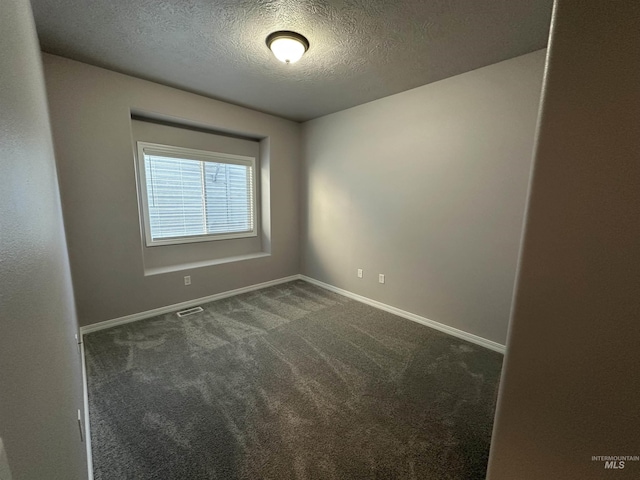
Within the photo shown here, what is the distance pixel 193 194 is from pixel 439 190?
318 centimetres

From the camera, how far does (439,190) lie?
2.76 metres

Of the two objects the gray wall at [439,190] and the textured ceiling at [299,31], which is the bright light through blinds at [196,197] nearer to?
the textured ceiling at [299,31]

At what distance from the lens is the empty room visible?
0.60 metres

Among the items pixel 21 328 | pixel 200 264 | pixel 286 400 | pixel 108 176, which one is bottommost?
pixel 286 400

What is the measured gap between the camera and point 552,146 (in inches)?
25.0

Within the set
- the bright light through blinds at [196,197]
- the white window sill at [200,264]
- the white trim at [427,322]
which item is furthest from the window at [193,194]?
the white trim at [427,322]

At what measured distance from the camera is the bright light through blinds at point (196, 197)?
3.26 metres

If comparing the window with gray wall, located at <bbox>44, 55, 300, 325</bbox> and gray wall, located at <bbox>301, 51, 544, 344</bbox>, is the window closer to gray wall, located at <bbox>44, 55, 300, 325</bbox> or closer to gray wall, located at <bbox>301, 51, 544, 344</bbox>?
gray wall, located at <bbox>44, 55, 300, 325</bbox>

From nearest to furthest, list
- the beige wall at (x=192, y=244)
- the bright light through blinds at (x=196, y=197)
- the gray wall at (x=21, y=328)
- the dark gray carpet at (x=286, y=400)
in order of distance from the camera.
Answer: the gray wall at (x=21, y=328)
the dark gray carpet at (x=286, y=400)
the beige wall at (x=192, y=244)
the bright light through blinds at (x=196, y=197)

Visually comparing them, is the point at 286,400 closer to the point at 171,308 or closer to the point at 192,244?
the point at 171,308

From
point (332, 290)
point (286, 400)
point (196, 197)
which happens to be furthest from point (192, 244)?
point (286, 400)

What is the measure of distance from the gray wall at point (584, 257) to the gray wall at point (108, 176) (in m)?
3.43

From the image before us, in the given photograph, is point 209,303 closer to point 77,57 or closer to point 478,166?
point 77,57

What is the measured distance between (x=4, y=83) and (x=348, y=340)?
2.66 metres
